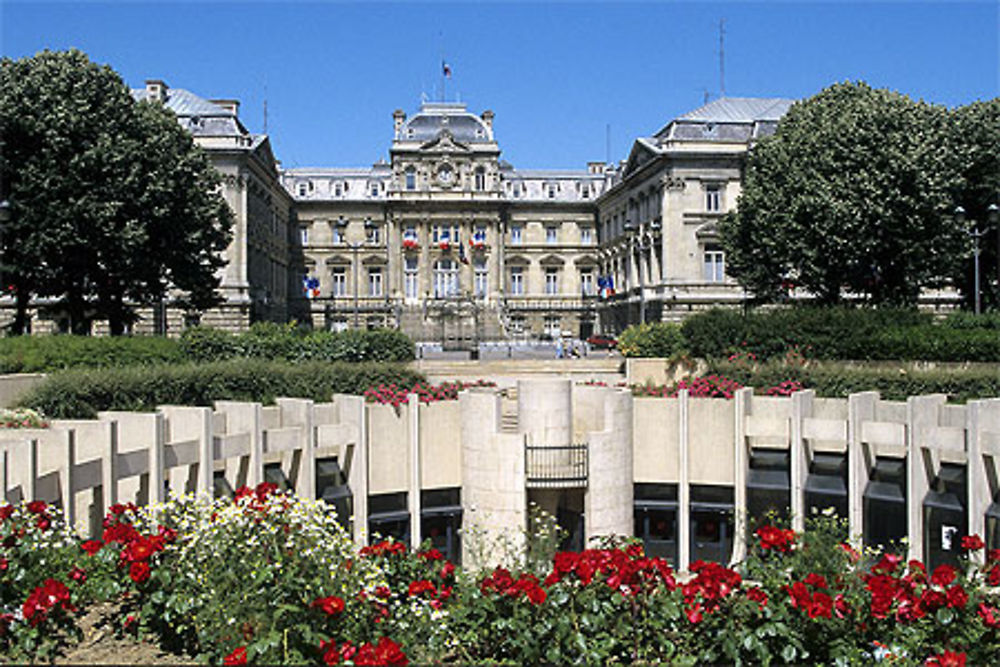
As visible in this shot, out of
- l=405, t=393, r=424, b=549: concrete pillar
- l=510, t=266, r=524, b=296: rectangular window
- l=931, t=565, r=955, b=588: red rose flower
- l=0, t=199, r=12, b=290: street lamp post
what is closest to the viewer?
l=931, t=565, r=955, b=588: red rose flower

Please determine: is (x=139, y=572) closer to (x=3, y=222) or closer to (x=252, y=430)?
(x=252, y=430)

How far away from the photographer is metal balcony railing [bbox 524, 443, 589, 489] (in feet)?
73.8

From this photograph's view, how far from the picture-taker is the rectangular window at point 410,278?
256 ft

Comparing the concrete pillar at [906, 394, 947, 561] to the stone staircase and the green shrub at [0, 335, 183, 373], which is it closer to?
the stone staircase

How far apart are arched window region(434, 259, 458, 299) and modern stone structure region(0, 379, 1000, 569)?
2080 inches

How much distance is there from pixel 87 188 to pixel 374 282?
46.7 m

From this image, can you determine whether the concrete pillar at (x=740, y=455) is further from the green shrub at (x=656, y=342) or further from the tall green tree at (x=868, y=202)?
the tall green tree at (x=868, y=202)

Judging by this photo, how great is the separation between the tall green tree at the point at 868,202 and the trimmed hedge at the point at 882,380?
33.5 feet

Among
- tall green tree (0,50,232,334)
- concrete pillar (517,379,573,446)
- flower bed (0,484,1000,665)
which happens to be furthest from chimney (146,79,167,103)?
flower bed (0,484,1000,665)

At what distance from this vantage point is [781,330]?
29.8 meters

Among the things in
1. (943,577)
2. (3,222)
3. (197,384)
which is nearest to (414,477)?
(197,384)

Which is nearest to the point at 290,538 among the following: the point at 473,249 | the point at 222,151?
the point at 222,151

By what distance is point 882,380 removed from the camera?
24.9 meters

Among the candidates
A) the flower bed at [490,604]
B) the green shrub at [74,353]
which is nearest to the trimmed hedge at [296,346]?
the green shrub at [74,353]
